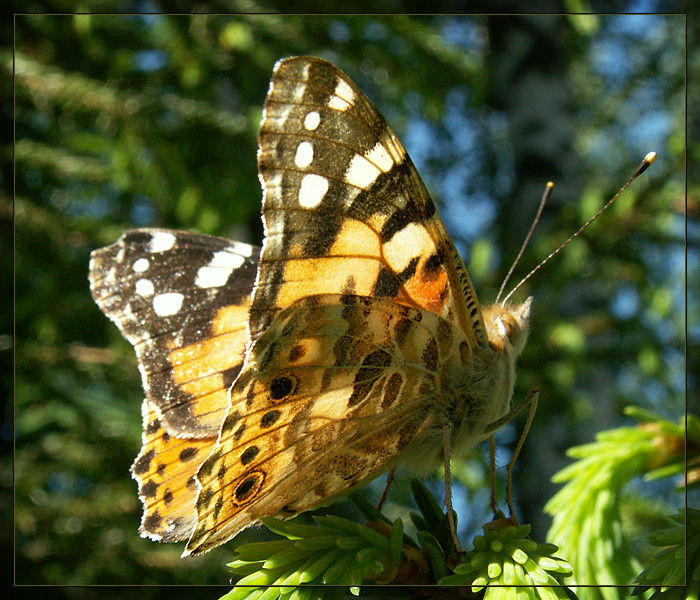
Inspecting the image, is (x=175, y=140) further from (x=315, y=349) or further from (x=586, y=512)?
(x=586, y=512)

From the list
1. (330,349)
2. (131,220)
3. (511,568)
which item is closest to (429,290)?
(330,349)

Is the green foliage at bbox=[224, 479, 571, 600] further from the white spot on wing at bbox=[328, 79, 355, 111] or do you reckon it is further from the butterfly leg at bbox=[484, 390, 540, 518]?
the white spot on wing at bbox=[328, 79, 355, 111]

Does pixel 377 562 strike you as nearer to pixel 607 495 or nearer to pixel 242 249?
pixel 607 495

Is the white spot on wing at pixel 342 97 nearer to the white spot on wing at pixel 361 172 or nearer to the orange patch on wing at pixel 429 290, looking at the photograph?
the white spot on wing at pixel 361 172

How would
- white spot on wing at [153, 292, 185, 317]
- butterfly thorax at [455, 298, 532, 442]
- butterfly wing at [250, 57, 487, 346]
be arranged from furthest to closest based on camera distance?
white spot on wing at [153, 292, 185, 317]
butterfly thorax at [455, 298, 532, 442]
butterfly wing at [250, 57, 487, 346]

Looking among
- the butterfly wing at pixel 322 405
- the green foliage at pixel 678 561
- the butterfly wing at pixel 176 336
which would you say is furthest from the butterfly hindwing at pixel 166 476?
the green foliage at pixel 678 561

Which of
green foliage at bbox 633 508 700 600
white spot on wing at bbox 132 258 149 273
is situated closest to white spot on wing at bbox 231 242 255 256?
white spot on wing at bbox 132 258 149 273

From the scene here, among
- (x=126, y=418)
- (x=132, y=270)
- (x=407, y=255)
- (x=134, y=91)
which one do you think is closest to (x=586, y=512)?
(x=407, y=255)
